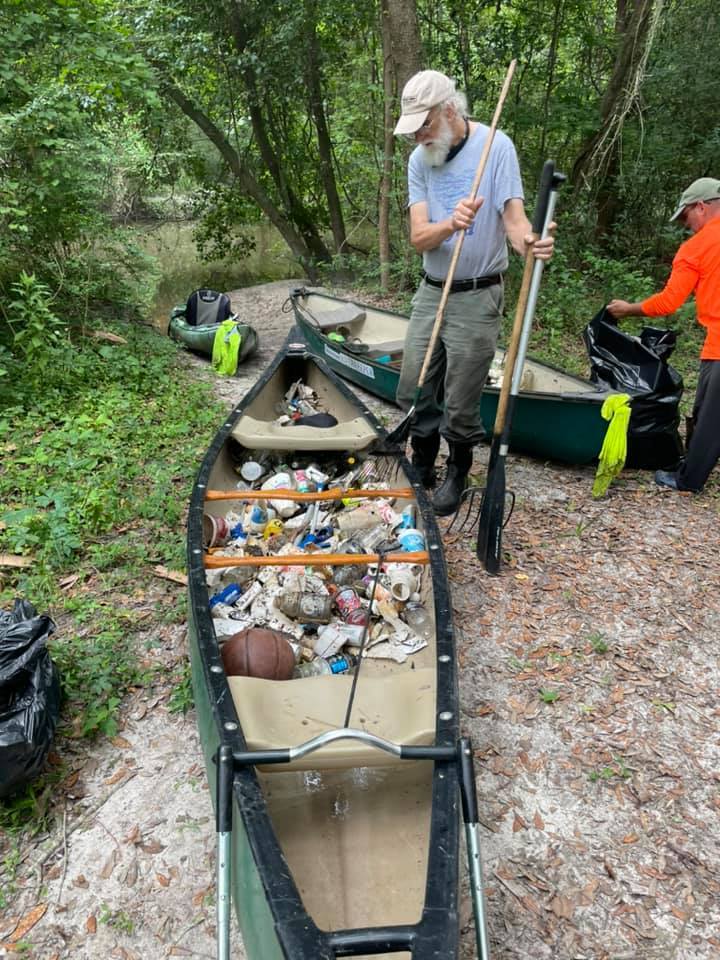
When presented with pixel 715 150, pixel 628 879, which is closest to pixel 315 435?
pixel 628 879

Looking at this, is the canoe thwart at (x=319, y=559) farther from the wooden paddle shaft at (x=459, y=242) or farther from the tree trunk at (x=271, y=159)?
the tree trunk at (x=271, y=159)

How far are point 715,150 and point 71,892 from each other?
9.52 m

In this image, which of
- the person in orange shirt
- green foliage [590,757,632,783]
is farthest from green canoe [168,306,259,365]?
green foliage [590,757,632,783]

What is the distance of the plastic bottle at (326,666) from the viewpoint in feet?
8.87

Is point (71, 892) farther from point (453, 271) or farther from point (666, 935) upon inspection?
point (453, 271)

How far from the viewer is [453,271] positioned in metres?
3.61

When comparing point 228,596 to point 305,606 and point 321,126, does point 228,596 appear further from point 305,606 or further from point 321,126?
point 321,126

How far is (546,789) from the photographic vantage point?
2.66m

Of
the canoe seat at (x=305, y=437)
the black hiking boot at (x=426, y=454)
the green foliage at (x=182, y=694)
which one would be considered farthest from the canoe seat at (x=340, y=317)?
the green foliage at (x=182, y=694)

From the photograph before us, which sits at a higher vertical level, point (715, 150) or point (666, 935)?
point (715, 150)

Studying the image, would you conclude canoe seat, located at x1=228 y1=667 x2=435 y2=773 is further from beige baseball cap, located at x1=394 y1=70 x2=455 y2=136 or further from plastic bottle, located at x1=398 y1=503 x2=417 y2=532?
beige baseball cap, located at x1=394 y1=70 x2=455 y2=136

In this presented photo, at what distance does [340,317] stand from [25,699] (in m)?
5.82

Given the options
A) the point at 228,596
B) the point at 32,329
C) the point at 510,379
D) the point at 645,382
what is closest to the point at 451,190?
the point at 510,379

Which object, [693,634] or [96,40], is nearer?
[693,634]
